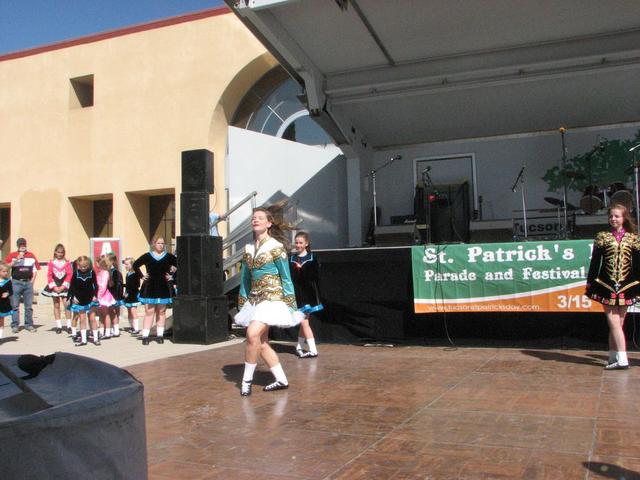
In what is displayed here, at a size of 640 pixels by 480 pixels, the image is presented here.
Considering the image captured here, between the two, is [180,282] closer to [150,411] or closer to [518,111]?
[150,411]

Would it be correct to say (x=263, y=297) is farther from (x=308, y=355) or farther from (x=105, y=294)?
(x=105, y=294)

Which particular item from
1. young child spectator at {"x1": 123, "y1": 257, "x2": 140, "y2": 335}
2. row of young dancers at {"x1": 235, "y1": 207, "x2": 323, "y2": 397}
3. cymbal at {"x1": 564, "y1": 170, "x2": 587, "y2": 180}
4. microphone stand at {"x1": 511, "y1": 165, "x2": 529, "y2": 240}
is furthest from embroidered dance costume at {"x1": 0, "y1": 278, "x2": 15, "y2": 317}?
cymbal at {"x1": 564, "y1": 170, "x2": 587, "y2": 180}

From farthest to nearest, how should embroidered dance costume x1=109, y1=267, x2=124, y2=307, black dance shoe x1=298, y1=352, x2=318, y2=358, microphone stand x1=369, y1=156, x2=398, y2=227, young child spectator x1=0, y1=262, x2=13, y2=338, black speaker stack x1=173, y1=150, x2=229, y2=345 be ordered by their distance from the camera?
microphone stand x1=369, y1=156, x2=398, y2=227 < embroidered dance costume x1=109, y1=267, x2=124, y2=307 < young child spectator x1=0, y1=262, x2=13, y2=338 < black speaker stack x1=173, y1=150, x2=229, y2=345 < black dance shoe x1=298, y1=352, x2=318, y2=358

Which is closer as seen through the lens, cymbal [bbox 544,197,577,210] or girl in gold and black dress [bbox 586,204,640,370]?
girl in gold and black dress [bbox 586,204,640,370]

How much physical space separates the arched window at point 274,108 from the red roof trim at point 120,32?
2397mm

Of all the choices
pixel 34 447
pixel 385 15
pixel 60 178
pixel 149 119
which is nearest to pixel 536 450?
pixel 34 447

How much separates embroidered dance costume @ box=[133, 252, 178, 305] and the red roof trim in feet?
33.0

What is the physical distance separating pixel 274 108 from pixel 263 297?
12901 mm

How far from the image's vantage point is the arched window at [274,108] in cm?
1694

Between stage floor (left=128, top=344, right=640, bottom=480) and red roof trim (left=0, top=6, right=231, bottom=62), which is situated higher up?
red roof trim (left=0, top=6, right=231, bottom=62)

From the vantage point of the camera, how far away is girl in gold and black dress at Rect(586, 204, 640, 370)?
608 centimetres

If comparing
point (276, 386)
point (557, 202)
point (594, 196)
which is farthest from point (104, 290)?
point (594, 196)

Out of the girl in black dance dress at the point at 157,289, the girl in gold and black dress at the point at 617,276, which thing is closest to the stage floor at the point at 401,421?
the girl in gold and black dress at the point at 617,276

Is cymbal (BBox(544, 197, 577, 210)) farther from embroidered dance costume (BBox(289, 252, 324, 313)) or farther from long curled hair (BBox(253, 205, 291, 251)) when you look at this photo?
long curled hair (BBox(253, 205, 291, 251))
